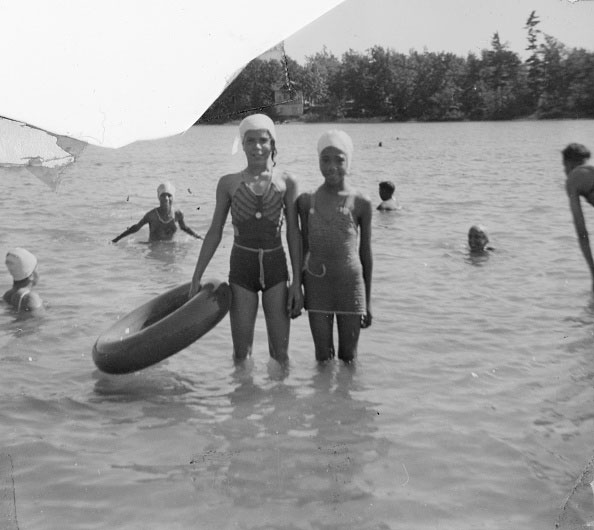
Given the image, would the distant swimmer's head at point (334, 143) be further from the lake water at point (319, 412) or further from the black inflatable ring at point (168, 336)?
the black inflatable ring at point (168, 336)

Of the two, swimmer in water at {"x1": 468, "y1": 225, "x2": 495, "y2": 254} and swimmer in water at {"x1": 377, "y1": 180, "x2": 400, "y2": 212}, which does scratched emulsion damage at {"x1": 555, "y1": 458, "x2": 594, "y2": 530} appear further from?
swimmer in water at {"x1": 377, "y1": 180, "x2": 400, "y2": 212}

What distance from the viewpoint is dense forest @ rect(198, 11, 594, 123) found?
1616 mm

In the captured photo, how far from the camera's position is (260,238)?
4.73m

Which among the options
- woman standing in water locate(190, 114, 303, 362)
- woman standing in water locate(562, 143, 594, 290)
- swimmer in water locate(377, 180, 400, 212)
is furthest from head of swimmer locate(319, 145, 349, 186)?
swimmer in water locate(377, 180, 400, 212)

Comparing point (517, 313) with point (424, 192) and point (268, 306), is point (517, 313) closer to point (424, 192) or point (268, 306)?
point (268, 306)

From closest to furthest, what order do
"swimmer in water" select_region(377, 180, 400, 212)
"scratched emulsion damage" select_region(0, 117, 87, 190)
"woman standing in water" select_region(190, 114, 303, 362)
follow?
Result: 1. "scratched emulsion damage" select_region(0, 117, 87, 190)
2. "woman standing in water" select_region(190, 114, 303, 362)
3. "swimmer in water" select_region(377, 180, 400, 212)

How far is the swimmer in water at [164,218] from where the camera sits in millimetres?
9672

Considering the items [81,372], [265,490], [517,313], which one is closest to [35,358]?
[81,372]

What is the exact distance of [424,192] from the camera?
18.9m

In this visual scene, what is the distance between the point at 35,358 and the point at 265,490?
2.94 meters

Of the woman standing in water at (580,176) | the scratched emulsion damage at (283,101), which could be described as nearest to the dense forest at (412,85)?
the scratched emulsion damage at (283,101)

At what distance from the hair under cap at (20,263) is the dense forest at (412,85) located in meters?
3.06

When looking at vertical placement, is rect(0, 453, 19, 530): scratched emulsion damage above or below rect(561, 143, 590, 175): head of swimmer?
below

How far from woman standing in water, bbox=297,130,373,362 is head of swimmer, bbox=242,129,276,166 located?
0.35 m
